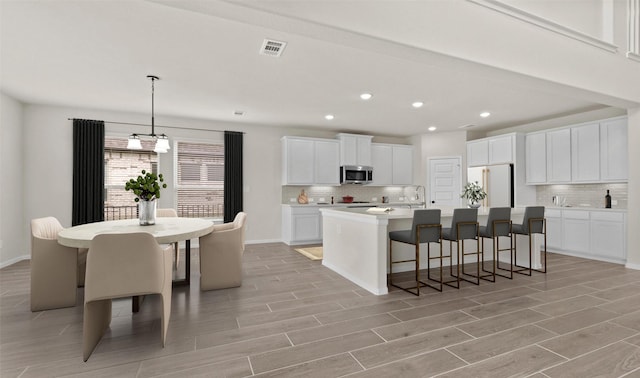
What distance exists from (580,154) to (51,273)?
7.70 meters

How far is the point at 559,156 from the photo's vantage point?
228 inches

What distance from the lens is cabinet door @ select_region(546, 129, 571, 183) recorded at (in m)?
5.65

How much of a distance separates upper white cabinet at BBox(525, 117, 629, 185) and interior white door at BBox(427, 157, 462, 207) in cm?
150

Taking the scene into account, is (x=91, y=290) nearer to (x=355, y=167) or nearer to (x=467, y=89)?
(x=467, y=89)

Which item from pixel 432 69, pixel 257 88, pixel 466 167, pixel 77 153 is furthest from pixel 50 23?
pixel 466 167

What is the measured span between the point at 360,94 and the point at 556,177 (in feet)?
13.5

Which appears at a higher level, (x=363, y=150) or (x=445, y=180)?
(x=363, y=150)

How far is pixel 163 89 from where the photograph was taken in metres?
4.48

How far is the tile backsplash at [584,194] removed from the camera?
5328 millimetres

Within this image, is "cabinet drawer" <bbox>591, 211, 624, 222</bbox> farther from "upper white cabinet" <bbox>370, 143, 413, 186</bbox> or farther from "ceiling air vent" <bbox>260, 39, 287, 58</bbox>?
"ceiling air vent" <bbox>260, 39, 287, 58</bbox>

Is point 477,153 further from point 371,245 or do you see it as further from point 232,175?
point 232,175

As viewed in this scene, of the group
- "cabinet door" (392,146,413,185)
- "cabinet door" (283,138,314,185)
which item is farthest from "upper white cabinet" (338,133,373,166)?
"cabinet door" (392,146,413,185)

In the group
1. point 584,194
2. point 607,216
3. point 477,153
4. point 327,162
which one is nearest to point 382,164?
point 327,162

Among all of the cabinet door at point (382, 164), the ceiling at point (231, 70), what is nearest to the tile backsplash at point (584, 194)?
the ceiling at point (231, 70)
